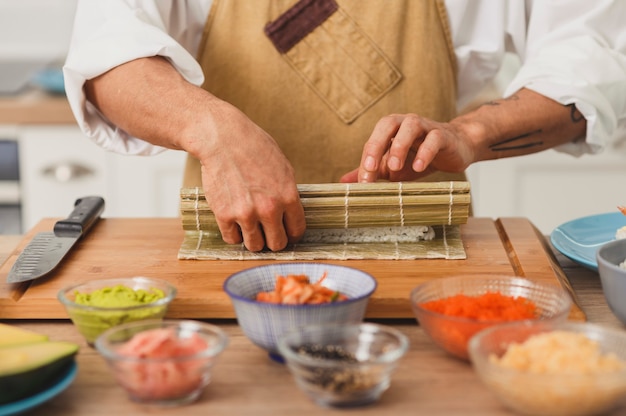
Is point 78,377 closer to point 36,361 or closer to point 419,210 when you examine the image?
point 36,361

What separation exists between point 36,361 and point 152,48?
2.35 ft

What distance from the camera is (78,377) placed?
0.93m

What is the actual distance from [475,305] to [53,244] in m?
0.69

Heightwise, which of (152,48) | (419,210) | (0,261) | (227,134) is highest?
(152,48)

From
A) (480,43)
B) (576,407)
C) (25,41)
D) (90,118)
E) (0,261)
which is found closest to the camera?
(576,407)

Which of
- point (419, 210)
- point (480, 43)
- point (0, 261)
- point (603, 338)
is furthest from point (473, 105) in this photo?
point (603, 338)

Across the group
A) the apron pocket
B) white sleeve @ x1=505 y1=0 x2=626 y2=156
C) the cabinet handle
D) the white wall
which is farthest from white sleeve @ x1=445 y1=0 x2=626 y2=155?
the white wall

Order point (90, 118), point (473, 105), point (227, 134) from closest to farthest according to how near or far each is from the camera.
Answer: point (227, 134)
point (90, 118)
point (473, 105)

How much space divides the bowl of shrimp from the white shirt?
55cm

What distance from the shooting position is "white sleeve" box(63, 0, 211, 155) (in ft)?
4.73

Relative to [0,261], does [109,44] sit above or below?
above

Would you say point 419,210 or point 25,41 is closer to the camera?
point 419,210

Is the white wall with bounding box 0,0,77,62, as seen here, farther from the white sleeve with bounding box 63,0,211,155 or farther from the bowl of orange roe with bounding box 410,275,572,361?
the bowl of orange roe with bounding box 410,275,572,361

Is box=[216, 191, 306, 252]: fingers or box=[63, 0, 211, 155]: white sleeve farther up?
box=[63, 0, 211, 155]: white sleeve
